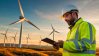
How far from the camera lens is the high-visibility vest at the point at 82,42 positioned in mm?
4703

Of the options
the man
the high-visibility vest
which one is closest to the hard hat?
the man

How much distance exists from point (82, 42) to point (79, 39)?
271mm

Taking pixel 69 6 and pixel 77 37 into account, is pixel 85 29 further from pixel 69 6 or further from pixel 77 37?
pixel 69 6

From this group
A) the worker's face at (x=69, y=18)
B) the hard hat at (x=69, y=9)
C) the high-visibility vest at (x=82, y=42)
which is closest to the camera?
the high-visibility vest at (x=82, y=42)

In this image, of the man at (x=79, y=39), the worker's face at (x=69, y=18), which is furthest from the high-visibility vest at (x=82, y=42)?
the worker's face at (x=69, y=18)

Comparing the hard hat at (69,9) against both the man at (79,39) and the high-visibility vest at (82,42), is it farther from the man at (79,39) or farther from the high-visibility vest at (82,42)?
the high-visibility vest at (82,42)

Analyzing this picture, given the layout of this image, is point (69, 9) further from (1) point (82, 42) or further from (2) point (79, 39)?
(1) point (82, 42)

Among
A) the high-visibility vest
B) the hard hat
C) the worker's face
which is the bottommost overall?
the high-visibility vest

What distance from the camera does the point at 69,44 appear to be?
4812 mm

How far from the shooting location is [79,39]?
4.98 metres

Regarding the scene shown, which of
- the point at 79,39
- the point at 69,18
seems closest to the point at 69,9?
the point at 69,18

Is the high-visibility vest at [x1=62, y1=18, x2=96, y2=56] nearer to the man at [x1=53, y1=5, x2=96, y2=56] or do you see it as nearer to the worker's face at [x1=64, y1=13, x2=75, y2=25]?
the man at [x1=53, y1=5, x2=96, y2=56]

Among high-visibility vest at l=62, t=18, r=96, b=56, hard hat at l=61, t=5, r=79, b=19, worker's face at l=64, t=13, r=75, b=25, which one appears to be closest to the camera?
high-visibility vest at l=62, t=18, r=96, b=56

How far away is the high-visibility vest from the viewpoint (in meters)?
4.70
